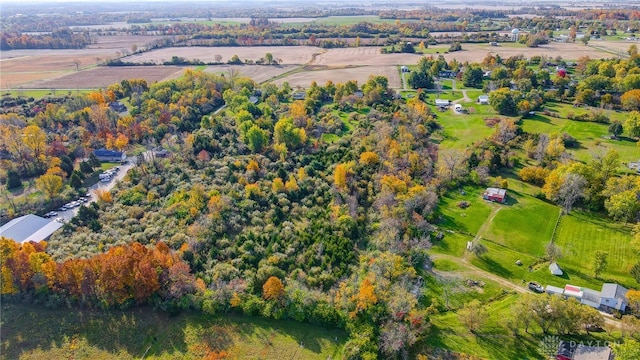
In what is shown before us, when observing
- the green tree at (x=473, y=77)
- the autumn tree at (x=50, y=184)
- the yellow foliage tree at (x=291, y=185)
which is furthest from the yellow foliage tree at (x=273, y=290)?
the green tree at (x=473, y=77)

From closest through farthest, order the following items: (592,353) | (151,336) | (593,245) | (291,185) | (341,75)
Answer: (592,353) < (151,336) < (593,245) < (291,185) < (341,75)

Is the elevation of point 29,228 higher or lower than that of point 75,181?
lower

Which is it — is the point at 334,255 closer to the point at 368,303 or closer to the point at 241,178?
the point at 368,303

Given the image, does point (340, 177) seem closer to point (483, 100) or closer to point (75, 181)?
point (75, 181)

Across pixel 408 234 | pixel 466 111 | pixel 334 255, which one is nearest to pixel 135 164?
pixel 334 255

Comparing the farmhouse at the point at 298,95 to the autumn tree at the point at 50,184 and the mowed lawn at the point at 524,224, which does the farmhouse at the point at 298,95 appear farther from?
the mowed lawn at the point at 524,224

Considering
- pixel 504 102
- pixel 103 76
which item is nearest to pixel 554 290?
pixel 504 102

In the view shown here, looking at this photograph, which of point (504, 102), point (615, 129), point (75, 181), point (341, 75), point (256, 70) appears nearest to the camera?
point (75, 181)
